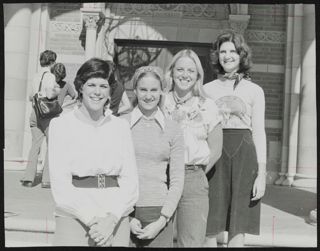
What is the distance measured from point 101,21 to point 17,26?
1135 mm

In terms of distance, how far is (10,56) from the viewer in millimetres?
6387

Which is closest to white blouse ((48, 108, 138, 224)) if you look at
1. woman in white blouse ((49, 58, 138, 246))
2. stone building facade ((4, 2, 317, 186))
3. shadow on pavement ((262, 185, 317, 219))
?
woman in white blouse ((49, 58, 138, 246))

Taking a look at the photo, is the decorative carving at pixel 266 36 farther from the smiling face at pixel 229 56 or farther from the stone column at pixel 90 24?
the smiling face at pixel 229 56

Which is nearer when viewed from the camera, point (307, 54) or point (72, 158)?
point (72, 158)

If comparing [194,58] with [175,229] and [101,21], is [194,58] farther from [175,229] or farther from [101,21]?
[101,21]

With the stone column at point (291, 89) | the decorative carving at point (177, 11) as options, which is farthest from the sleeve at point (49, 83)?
the stone column at point (291, 89)

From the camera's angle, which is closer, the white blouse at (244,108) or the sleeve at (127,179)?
the sleeve at (127,179)

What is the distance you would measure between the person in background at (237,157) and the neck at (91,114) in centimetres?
74

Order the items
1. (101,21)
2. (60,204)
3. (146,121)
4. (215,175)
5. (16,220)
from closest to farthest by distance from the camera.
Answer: (60,204) → (146,121) → (215,175) → (16,220) → (101,21)

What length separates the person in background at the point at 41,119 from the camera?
3963mm

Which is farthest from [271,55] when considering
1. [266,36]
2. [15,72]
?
[15,72]

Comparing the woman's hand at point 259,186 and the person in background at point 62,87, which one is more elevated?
the person in background at point 62,87

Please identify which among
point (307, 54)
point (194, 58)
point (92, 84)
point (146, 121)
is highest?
point (307, 54)

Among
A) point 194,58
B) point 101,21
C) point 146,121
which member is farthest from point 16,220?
point 101,21
